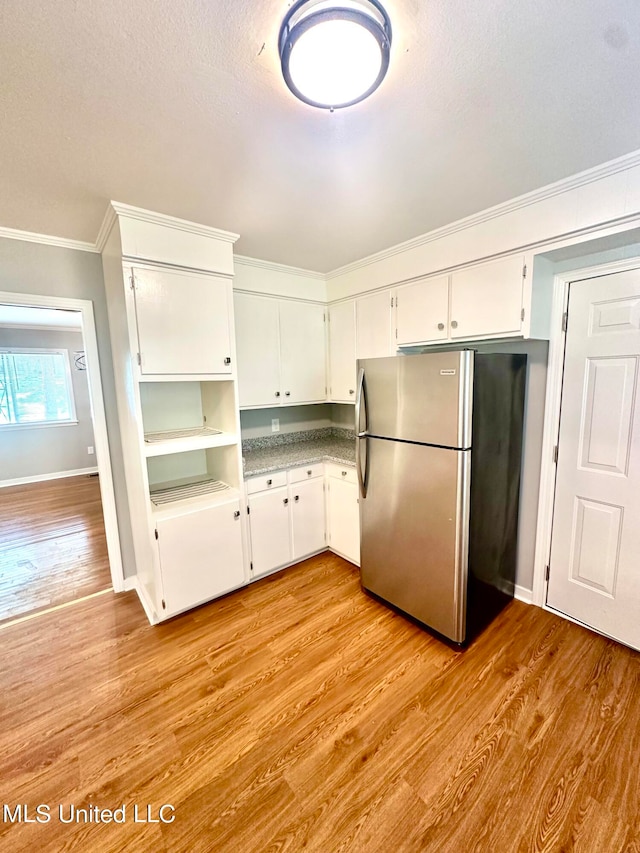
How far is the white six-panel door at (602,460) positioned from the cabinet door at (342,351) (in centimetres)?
148

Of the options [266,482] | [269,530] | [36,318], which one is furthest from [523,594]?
[36,318]

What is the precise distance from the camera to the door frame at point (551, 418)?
1975 mm

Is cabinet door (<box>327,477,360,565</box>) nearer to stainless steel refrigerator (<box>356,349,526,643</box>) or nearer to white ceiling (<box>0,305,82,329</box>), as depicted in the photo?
stainless steel refrigerator (<box>356,349,526,643</box>)

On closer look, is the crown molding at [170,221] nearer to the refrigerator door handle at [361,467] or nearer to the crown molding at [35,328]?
the refrigerator door handle at [361,467]

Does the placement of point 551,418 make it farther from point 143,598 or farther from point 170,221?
point 143,598

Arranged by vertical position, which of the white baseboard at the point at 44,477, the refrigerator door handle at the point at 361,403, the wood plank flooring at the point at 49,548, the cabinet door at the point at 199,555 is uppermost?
the refrigerator door handle at the point at 361,403

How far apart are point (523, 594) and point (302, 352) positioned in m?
2.45

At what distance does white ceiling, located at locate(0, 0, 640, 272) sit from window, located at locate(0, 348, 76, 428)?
4.48 meters

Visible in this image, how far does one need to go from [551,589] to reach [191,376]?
2.68 meters

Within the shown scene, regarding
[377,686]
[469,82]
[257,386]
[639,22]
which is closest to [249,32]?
[469,82]

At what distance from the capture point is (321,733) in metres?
1.52

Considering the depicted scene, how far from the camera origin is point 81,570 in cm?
286

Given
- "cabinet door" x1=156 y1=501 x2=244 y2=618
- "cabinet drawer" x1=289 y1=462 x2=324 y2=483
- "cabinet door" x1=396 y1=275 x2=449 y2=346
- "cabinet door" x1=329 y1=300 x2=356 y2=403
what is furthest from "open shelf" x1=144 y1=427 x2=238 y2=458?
"cabinet door" x1=396 y1=275 x2=449 y2=346

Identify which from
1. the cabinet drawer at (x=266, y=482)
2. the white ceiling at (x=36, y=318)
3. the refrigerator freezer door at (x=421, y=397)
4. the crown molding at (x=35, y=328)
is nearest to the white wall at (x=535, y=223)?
the refrigerator freezer door at (x=421, y=397)
